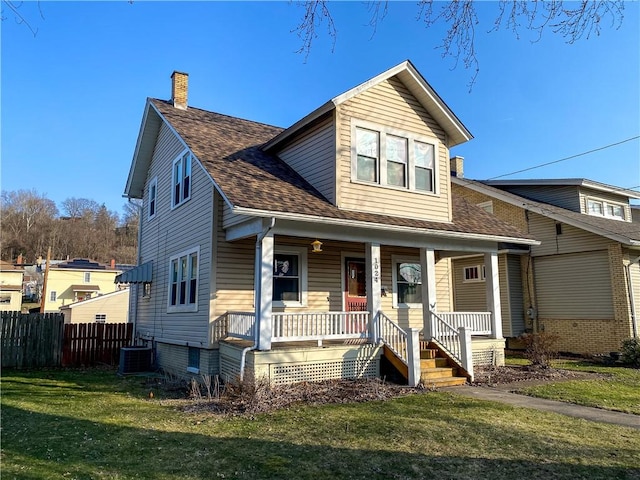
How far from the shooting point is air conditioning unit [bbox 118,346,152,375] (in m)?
13.9

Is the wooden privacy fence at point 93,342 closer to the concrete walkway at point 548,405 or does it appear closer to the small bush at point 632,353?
the concrete walkway at point 548,405

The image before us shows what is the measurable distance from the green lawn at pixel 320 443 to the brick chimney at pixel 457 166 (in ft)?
58.2

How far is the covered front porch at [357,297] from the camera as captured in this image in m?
9.95

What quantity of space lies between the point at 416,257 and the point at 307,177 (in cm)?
474

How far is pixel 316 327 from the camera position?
10.3 metres

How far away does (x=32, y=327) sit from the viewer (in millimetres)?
15508

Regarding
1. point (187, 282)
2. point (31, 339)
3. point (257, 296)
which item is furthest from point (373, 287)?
point (31, 339)

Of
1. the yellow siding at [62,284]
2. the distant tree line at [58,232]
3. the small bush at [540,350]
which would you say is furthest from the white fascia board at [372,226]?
the distant tree line at [58,232]

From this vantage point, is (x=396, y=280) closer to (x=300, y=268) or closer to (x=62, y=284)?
(x=300, y=268)

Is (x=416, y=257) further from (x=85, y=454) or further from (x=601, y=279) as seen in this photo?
(x=85, y=454)

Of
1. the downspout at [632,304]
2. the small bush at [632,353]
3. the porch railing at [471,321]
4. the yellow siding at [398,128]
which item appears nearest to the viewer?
the yellow siding at [398,128]

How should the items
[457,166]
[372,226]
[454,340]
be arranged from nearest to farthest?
[372,226] < [454,340] < [457,166]

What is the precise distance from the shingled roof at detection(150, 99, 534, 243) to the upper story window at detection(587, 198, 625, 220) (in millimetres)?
9540

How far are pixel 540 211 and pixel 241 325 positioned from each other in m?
14.0
